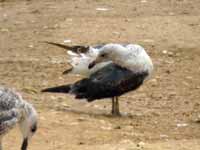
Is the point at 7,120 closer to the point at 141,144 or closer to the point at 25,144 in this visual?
the point at 25,144

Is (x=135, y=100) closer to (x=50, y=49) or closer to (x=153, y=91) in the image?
(x=153, y=91)

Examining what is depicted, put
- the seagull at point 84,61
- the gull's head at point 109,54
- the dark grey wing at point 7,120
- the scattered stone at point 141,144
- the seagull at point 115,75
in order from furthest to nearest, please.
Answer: the seagull at point 84,61 → the gull's head at point 109,54 → the seagull at point 115,75 → the scattered stone at point 141,144 → the dark grey wing at point 7,120

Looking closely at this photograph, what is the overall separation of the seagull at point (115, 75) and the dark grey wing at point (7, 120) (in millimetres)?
2249

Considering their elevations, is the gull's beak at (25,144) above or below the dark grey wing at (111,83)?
above

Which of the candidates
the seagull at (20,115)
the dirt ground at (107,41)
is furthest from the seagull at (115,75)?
the seagull at (20,115)

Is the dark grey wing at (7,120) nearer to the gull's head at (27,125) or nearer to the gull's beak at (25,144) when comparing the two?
the gull's head at (27,125)

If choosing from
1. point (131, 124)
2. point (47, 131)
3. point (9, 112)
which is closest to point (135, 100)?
point (131, 124)

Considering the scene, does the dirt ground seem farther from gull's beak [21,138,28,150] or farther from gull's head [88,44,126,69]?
gull's head [88,44,126,69]

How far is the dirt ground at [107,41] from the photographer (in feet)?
31.8

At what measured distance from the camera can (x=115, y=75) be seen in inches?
437

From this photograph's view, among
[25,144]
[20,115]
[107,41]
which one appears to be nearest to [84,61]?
[20,115]

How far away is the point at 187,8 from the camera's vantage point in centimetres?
1828

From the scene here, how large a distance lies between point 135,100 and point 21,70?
2182 millimetres

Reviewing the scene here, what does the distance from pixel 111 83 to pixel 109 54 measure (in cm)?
40
